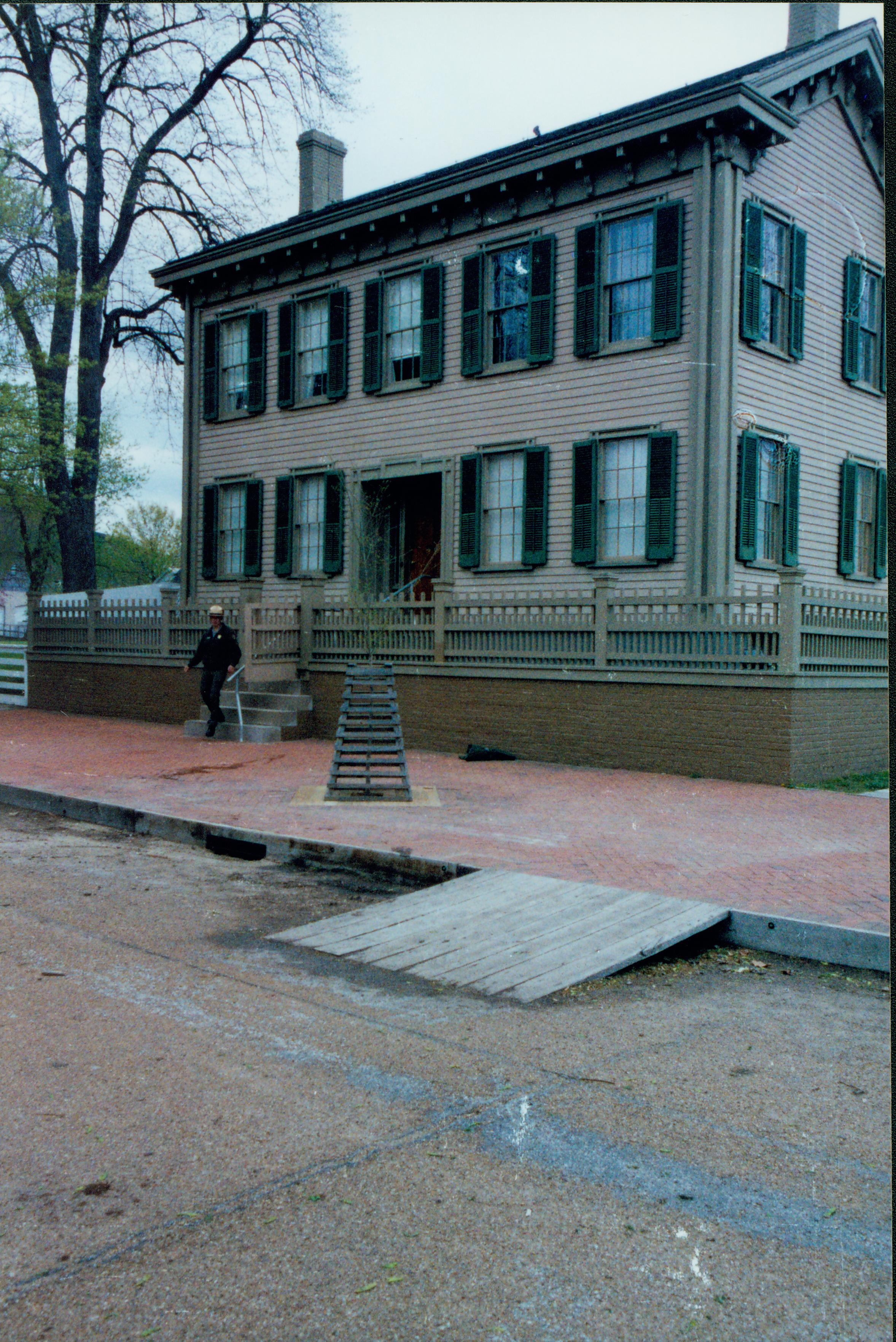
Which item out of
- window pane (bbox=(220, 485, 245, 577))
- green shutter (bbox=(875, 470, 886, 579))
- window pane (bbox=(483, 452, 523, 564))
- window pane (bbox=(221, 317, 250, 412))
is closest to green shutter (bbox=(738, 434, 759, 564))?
window pane (bbox=(483, 452, 523, 564))

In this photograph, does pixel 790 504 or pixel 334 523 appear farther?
pixel 334 523

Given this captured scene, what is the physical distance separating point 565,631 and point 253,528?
29.2ft

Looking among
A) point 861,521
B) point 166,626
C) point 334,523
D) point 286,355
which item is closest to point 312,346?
point 286,355

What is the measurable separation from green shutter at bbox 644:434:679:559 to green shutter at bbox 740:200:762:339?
6.14 ft

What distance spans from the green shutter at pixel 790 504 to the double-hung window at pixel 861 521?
1.62 metres

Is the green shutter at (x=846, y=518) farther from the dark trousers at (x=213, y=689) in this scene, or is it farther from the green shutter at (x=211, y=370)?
the green shutter at (x=211, y=370)

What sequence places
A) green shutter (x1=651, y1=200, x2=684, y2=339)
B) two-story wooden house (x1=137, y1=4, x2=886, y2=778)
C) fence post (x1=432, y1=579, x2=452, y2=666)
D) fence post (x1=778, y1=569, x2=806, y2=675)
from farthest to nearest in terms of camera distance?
fence post (x1=432, y1=579, x2=452, y2=666) → green shutter (x1=651, y1=200, x2=684, y2=339) → two-story wooden house (x1=137, y1=4, x2=886, y2=778) → fence post (x1=778, y1=569, x2=806, y2=675)

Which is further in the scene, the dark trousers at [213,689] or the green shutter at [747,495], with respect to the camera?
the dark trousers at [213,689]

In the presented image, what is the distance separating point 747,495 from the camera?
52.9ft

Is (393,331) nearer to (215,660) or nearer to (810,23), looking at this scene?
(215,660)

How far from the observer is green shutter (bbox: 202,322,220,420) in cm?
2306

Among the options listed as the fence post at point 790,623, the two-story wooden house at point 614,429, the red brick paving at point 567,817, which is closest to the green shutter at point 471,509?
the two-story wooden house at point 614,429

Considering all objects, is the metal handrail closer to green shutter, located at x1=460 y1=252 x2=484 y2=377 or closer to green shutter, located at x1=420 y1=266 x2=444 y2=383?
green shutter, located at x1=420 y1=266 x2=444 y2=383

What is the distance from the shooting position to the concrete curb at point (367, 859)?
6312mm
